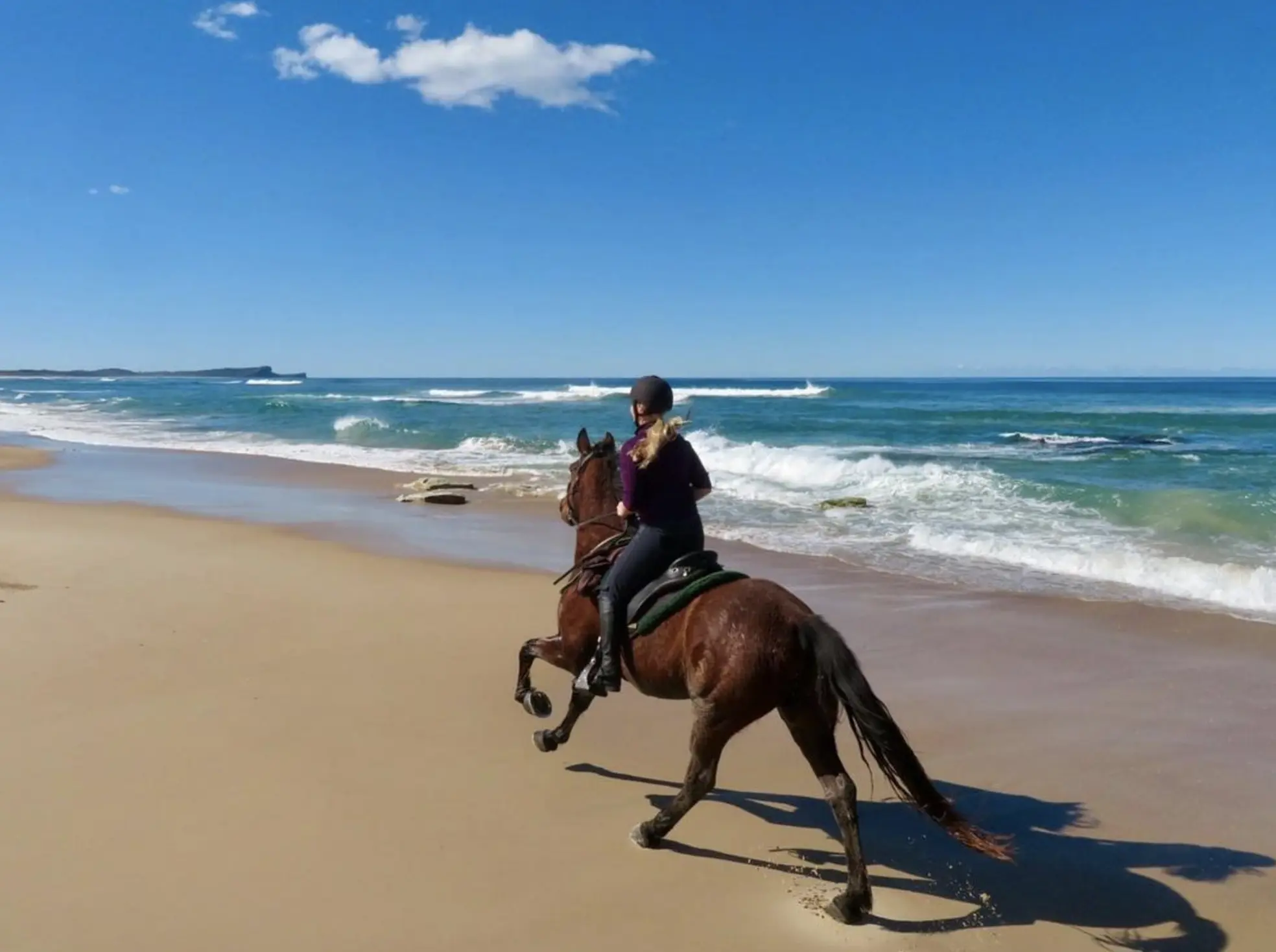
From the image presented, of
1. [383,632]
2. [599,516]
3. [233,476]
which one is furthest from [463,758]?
[233,476]

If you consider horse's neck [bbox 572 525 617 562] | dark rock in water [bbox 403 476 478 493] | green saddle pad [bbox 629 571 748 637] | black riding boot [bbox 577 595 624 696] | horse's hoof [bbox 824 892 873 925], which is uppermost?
horse's neck [bbox 572 525 617 562]

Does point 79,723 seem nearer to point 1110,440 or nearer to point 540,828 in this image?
point 540,828

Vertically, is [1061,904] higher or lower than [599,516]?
lower

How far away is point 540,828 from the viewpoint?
470 cm

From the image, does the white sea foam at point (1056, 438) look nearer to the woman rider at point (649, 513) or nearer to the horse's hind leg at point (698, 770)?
the woman rider at point (649, 513)

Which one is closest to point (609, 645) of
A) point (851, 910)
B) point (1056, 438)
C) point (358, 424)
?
point (851, 910)

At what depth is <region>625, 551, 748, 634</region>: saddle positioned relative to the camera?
183 inches

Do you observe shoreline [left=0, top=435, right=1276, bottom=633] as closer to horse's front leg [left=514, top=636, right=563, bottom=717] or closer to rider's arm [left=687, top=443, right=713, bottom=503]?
horse's front leg [left=514, top=636, right=563, bottom=717]

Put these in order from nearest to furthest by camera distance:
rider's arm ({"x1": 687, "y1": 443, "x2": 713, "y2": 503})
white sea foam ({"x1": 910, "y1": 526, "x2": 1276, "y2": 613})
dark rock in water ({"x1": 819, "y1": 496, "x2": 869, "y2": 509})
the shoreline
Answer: rider's arm ({"x1": 687, "y1": 443, "x2": 713, "y2": 503})
the shoreline
white sea foam ({"x1": 910, "y1": 526, "x2": 1276, "y2": 613})
dark rock in water ({"x1": 819, "y1": 496, "x2": 869, "y2": 509})

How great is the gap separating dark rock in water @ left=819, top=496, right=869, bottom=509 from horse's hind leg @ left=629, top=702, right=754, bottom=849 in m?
12.7

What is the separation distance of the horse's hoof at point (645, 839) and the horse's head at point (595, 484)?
1875 mm

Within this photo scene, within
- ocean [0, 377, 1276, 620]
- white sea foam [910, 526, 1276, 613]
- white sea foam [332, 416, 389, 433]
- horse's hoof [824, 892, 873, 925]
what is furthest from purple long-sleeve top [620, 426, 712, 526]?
white sea foam [332, 416, 389, 433]

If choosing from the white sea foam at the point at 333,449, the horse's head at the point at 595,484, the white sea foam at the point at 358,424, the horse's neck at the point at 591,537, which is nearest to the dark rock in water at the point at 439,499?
the white sea foam at the point at 333,449

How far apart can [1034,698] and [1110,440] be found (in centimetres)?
2934
